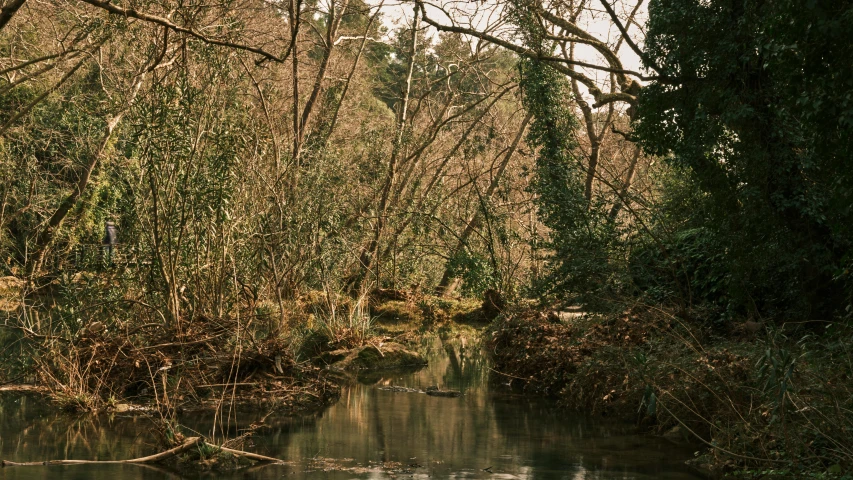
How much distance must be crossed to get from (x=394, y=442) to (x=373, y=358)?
19.0ft

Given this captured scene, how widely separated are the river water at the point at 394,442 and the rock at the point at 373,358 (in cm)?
224

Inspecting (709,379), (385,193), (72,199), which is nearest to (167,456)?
(709,379)

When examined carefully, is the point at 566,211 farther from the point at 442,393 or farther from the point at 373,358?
the point at 373,358

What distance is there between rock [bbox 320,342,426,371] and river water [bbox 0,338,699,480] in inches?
88.4

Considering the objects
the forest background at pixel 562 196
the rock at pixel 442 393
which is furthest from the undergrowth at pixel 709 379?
the rock at pixel 442 393

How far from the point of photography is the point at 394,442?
9992 mm

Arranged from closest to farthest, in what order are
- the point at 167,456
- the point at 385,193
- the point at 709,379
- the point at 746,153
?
the point at 167,456, the point at 709,379, the point at 746,153, the point at 385,193

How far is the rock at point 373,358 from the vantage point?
15.4 m

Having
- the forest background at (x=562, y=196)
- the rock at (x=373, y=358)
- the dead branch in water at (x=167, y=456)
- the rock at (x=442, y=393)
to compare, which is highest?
the forest background at (x=562, y=196)

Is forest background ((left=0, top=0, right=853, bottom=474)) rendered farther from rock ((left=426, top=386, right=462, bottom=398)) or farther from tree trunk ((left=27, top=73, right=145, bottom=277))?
rock ((left=426, top=386, right=462, bottom=398))

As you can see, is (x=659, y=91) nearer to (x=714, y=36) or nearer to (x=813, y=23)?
(x=714, y=36)

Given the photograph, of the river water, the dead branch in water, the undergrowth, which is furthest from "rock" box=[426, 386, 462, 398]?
the dead branch in water

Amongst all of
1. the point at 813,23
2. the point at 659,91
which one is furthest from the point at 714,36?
the point at 813,23

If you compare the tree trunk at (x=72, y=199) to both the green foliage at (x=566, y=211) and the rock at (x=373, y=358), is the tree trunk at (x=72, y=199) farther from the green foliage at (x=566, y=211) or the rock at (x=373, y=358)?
the green foliage at (x=566, y=211)
